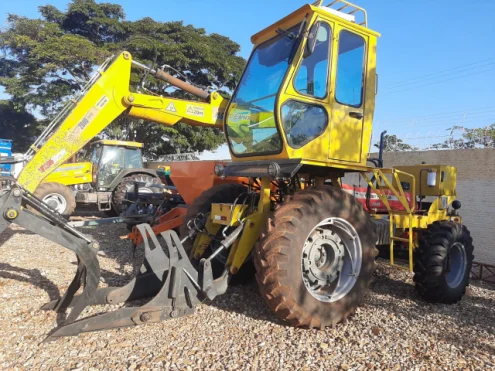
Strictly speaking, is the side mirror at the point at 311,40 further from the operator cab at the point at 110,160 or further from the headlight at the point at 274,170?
the operator cab at the point at 110,160

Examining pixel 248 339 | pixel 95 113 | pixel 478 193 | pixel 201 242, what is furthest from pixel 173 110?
pixel 478 193

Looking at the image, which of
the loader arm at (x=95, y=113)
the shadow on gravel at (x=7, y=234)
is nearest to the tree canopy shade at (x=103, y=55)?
the shadow on gravel at (x=7, y=234)

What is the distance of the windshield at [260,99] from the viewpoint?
412 cm

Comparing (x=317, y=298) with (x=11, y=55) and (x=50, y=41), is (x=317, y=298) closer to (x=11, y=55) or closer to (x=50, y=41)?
(x=50, y=41)

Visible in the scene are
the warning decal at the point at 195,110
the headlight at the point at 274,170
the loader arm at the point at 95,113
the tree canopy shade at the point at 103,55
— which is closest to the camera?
the headlight at the point at 274,170

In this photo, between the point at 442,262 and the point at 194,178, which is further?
the point at 194,178

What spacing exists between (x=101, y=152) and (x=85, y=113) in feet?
22.8

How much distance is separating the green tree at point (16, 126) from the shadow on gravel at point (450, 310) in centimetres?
2840

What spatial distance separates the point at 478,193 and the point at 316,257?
5572 millimetres

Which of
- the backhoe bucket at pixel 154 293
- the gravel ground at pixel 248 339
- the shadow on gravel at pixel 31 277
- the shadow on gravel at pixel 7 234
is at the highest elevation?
the backhoe bucket at pixel 154 293

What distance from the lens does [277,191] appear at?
498 cm

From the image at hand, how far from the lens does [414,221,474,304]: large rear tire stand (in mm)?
4863

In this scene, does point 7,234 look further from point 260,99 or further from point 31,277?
point 260,99

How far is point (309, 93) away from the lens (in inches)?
162
